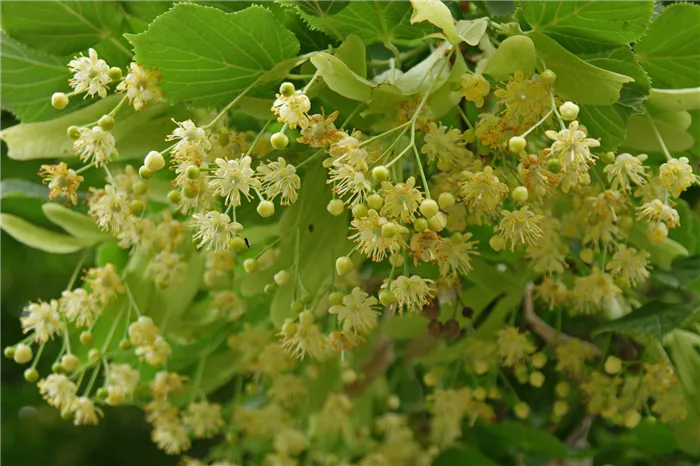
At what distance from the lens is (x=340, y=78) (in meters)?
0.62

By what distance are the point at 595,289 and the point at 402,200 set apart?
0.35 m

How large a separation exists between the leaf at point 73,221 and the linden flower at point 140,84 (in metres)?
0.27

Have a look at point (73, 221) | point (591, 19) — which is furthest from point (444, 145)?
point (73, 221)

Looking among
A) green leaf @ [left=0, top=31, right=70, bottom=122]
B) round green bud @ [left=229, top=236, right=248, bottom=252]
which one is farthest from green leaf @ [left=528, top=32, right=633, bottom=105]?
green leaf @ [left=0, top=31, right=70, bottom=122]

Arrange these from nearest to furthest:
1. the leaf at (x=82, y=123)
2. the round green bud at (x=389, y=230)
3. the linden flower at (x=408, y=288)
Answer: the round green bud at (x=389, y=230), the linden flower at (x=408, y=288), the leaf at (x=82, y=123)

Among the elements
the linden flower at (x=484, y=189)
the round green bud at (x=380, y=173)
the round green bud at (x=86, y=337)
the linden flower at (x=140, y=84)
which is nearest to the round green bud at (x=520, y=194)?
the linden flower at (x=484, y=189)

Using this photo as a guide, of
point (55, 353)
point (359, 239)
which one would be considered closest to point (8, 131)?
point (359, 239)

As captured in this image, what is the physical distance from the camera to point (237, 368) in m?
1.10

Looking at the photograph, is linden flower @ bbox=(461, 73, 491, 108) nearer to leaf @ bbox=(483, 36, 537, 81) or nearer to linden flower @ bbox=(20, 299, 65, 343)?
leaf @ bbox=(483, 36, 537, 81)

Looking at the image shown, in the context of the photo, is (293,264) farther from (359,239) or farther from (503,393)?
(503,393)

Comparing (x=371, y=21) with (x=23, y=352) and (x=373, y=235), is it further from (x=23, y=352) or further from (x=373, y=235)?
(x=23, y=352)

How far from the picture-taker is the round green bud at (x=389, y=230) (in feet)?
1.83

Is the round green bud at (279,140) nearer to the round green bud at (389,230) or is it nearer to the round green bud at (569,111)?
the round green bud at (389,230)

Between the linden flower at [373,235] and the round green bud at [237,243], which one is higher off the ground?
the linden flower at [373,235]
